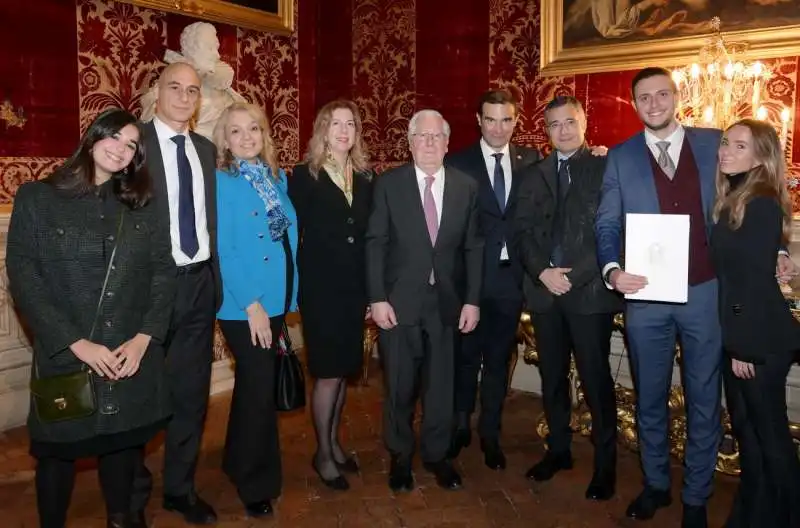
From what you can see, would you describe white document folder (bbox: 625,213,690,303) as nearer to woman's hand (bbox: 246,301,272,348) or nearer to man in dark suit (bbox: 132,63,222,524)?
woman's hand (bbox: 246,301,272,348)

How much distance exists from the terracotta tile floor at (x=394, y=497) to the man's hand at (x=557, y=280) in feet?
3.38

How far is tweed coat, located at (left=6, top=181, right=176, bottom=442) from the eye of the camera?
2.59 m

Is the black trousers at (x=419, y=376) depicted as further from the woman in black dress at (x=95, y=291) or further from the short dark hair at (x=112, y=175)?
the short dark hair at (x=112, y=175)

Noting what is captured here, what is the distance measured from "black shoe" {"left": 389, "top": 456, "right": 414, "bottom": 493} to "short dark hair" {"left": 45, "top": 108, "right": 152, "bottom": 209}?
6.02 feet

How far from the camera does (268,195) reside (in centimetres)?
333

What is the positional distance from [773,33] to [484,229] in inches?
88.0

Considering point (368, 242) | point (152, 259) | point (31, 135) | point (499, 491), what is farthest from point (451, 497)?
point (31, 135)

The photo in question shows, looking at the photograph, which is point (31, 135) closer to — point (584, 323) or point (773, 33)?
point (584, 323)

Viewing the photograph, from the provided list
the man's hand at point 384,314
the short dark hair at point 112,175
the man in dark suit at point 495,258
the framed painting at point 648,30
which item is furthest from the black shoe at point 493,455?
the framed painting at point 648,30

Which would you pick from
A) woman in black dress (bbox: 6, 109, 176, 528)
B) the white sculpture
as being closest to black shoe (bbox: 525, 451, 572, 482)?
woman in black dress (bbox: 6, 109, 176, 528)

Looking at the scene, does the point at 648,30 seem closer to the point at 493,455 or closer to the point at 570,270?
the point at 570,270

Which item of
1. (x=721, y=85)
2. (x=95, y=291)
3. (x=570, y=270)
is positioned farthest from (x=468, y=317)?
(x=721, y=85)

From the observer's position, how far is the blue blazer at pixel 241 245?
3256 mm

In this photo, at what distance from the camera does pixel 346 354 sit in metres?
3.62
